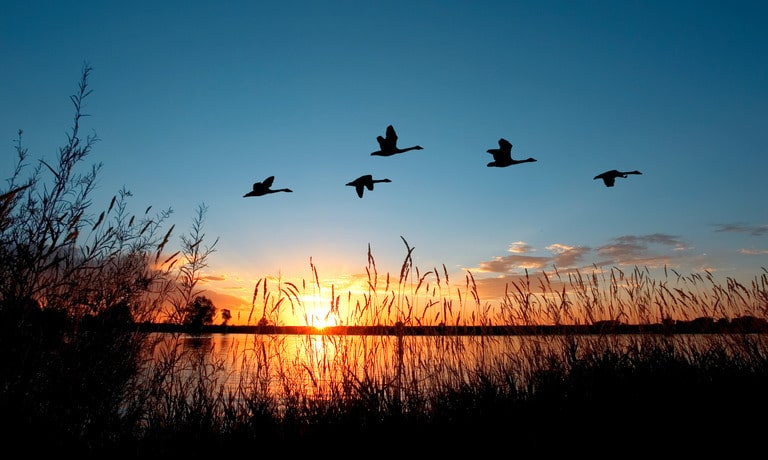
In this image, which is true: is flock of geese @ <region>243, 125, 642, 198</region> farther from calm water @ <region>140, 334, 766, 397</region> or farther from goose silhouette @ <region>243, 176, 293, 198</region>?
calm water @ <region>140, 334, 766, 397</region>

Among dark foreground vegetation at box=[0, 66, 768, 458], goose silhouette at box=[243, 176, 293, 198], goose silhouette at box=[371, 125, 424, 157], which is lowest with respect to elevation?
dark foreground vegetation at box=[0, 66, 768, 458]

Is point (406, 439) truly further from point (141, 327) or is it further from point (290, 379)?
point (141, 327)

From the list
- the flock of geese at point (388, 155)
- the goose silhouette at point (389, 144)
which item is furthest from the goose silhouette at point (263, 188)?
the goose silhouette at point (389, 144)

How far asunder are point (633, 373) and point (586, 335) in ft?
4.96

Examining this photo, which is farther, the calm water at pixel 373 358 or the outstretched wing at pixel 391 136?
the calm water at pixel 373 358

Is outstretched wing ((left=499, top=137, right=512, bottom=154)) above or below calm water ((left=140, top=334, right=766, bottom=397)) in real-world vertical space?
above

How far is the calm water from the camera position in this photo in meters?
4.23

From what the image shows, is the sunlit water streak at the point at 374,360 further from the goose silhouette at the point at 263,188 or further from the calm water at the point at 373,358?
the goose silhouette at the point at 263,188

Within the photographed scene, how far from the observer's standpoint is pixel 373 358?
474 centimetres

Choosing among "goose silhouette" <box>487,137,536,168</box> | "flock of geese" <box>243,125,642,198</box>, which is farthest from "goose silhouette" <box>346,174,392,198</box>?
"goose silhouette" <box>487,137,536,168</box>

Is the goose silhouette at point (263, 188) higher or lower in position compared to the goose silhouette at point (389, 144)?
lower

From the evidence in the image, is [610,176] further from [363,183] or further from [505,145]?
[363,183]

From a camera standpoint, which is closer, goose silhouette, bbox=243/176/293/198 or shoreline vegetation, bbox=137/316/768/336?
goose silhouette, bbox=243/176/293/198

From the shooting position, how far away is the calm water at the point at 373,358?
423cm
